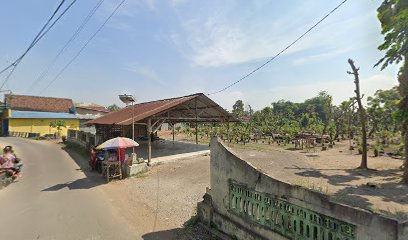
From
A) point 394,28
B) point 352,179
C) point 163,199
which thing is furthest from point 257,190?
point 352,179

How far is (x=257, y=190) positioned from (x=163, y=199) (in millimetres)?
4759

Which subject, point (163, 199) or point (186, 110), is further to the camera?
point (186, 110)

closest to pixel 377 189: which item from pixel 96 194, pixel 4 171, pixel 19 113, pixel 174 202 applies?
pixel 174 202

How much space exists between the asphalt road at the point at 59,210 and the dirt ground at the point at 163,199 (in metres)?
0.43

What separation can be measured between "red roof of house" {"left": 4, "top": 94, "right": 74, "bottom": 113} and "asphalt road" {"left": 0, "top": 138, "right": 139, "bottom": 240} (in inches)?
1182

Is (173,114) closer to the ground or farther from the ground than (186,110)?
closer to the ground

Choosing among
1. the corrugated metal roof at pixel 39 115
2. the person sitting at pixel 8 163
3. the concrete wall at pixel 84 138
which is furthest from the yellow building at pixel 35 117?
the person sitting at pixel 8 163

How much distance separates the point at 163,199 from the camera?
27.3 feet

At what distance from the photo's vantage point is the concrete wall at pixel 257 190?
2891 millimetres

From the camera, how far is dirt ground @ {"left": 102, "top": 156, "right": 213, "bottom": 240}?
6051mm

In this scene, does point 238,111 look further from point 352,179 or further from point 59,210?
point 59,210

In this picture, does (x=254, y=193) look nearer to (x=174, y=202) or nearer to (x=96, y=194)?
(x=174, y=202)

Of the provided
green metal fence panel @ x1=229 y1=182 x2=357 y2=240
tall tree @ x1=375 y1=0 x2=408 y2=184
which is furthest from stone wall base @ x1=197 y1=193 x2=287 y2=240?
tall tree @ x1=375 y1=0 x2=408 y2=184

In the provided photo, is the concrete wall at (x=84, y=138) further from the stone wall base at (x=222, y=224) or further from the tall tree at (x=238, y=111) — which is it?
the tall tree at (x=238, y=111)
